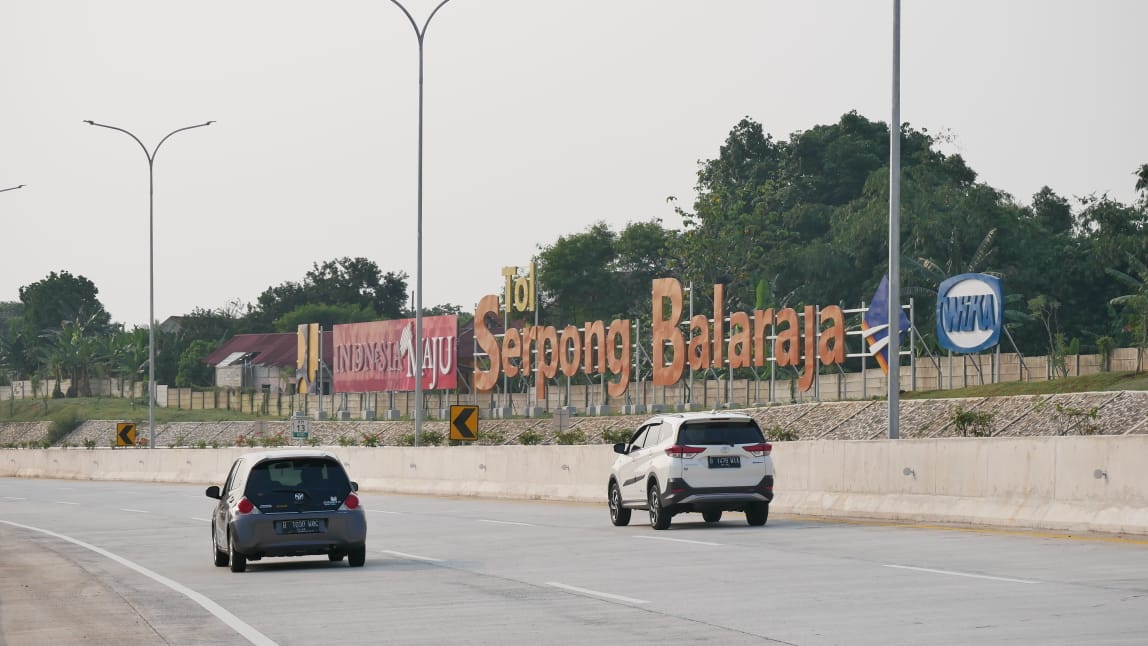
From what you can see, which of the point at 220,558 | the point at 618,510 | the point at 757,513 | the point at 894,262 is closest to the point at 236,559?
the point at 220,558

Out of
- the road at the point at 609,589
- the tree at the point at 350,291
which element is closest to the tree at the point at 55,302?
the tree at the point at 350,291

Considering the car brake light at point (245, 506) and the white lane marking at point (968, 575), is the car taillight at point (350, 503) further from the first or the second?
the white lane marking at point (968, 575)

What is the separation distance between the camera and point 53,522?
109 feet

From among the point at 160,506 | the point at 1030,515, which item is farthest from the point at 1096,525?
the point at 160,506

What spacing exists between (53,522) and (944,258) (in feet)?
201

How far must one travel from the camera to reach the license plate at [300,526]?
1900 centimetres

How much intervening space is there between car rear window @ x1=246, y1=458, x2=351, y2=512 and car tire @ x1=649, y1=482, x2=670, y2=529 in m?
6.21

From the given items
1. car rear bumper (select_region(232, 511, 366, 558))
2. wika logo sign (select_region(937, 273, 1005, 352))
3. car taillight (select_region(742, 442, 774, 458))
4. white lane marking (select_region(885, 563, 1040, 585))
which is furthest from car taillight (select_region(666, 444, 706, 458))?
wika logo sign (select_region(937, 273, 1005, 352))

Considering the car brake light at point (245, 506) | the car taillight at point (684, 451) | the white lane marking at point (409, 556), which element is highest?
the car taillight at point (684, 451)

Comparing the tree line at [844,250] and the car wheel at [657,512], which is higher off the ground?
the tree line at [844,250]

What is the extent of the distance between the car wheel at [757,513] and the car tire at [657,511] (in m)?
1.30

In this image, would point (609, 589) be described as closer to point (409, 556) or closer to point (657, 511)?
point (409, 556)

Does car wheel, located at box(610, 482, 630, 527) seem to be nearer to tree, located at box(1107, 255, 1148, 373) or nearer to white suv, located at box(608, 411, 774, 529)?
white suv, located at box(608, 411, 774, 529)

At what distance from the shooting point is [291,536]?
19.0m
